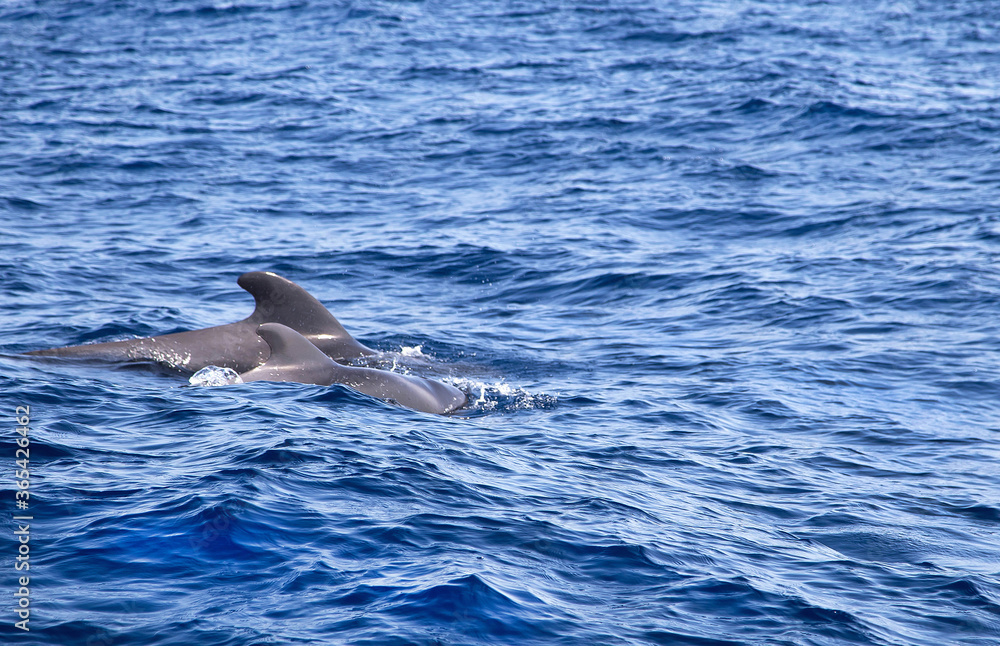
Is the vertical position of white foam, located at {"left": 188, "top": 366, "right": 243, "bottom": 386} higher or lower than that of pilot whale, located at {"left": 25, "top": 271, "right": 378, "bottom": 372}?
lower

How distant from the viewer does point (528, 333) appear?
1512cm

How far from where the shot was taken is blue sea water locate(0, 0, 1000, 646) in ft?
23.5

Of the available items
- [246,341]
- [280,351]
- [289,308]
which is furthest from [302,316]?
[280,351]

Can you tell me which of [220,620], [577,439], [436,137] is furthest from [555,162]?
[220,620]

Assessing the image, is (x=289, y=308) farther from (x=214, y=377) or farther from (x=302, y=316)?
(x=214, y=377)

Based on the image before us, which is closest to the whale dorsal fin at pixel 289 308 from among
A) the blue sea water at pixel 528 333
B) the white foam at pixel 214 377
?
the white foam at pixel 214 377

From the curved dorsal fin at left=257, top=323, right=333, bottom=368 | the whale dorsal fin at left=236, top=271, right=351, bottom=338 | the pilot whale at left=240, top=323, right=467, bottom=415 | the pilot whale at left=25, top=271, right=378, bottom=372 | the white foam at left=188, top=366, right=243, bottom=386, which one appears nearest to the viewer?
the pilot whale at left=240, top=323, right=467, bottom=415

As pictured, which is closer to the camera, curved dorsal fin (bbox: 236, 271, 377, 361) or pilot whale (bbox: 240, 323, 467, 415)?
pilot whale (bbox: 240, 323, 467, 415)

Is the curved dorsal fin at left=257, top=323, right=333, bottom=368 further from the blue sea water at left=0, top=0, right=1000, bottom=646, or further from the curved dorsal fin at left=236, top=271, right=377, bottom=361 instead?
the curved dorsal fin at left=236, top=271, right=377, bottom=361

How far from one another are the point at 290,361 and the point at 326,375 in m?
0.45

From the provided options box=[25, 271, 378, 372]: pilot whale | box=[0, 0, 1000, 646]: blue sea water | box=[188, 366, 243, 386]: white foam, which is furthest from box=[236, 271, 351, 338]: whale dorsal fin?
box=[0, 0, 1000, 646]: blue sea water

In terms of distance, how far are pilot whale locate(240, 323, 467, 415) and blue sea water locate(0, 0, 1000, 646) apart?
0.29 m

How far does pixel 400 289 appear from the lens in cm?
1705

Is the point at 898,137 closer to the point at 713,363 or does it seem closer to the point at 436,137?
the point at 436,137
